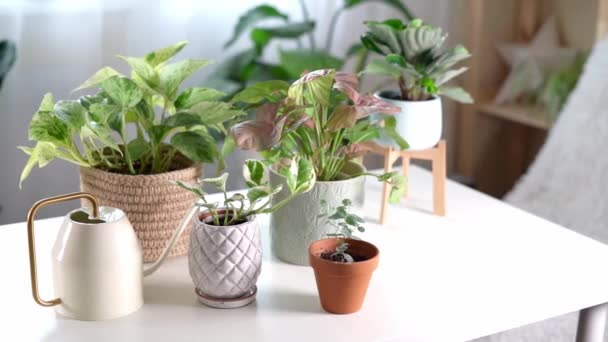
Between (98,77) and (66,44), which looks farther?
(66,44)

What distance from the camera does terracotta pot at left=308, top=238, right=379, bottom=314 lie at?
1044 millimetres

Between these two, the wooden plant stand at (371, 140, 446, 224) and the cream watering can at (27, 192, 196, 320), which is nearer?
the cream watering can at (27, 192, 196, 320)

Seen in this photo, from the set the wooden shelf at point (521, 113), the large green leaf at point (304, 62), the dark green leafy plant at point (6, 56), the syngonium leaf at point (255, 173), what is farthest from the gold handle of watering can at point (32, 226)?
the wooden shelf at point (521, 113)

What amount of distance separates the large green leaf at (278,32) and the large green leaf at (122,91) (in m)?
1.21

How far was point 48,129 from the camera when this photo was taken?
1139 millimetres

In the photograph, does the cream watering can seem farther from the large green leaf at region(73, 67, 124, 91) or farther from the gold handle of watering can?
the large green leaf at region(73, 67, 124, 91)

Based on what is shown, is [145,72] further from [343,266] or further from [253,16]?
[253,16]

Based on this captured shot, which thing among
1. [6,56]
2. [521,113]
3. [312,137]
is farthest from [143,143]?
[521,113]

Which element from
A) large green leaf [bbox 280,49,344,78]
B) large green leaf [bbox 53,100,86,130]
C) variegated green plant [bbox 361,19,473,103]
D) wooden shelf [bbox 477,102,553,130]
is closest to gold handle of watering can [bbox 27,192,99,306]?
large green leaf [bbox 53,100,86,130]

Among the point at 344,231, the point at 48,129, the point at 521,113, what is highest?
the point at 48,129

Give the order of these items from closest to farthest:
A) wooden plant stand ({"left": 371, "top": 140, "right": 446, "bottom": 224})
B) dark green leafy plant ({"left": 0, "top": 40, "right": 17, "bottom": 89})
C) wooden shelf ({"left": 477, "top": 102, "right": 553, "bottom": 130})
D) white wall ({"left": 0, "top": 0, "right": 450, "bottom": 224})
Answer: wooden plant stand ({"left": 371, "top": 140, "right": 446, "bottom": 224}) < dark green leafy plant ({"left": 0, "top": 40, "right": 17, "bottom": 89}) < white wall ({"left": 0, "top": 0, "right": 450, "bottom": 224}) < wooden shelf ({"left": 477, "top": 102, "right": 553, "bottom": 130})

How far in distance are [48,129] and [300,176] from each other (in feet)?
1.19

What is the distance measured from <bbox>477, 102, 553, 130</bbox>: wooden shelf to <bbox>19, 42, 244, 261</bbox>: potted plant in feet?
4.98

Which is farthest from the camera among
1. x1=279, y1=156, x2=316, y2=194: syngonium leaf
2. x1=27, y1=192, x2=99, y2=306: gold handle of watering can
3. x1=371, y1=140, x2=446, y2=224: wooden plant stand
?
x1=371, y1=140, x2=446, y2=224: wooden plant stand
